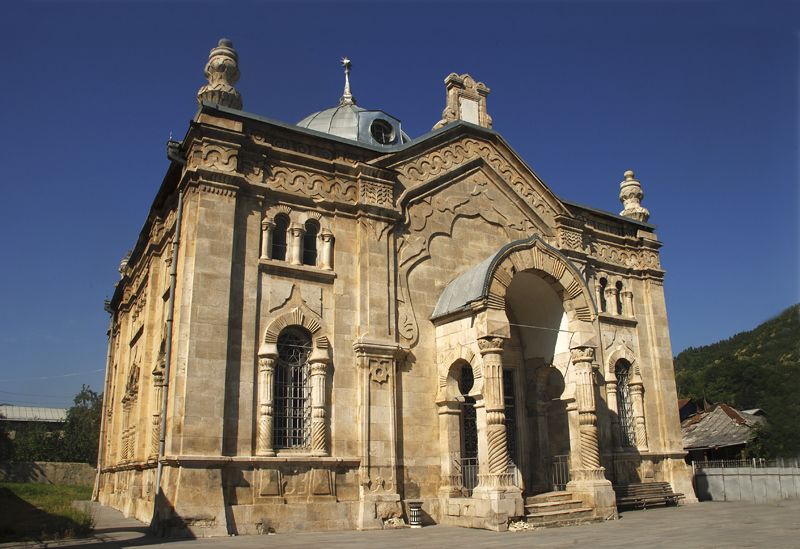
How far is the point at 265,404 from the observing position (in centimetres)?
1493

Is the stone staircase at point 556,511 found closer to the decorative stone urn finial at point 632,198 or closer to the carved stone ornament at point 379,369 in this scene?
the carved stone ornament at point 379,369

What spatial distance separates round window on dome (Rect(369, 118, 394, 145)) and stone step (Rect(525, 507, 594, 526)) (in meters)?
13.9

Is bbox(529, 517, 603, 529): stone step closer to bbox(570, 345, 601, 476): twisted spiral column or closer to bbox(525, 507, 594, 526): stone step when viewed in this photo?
bbox(525, 507, 594, 526): stone step

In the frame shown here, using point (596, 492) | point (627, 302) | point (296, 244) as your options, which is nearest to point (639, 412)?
point (627, 302)

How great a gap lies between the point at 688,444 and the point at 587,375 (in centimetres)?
2313

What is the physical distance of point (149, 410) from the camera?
19094mm

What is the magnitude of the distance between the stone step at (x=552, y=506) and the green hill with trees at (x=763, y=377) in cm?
2014

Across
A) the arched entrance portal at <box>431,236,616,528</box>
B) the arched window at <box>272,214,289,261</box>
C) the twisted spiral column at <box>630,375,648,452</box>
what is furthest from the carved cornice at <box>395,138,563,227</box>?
the twisted spiral column at <box>630,375,648,452</box>

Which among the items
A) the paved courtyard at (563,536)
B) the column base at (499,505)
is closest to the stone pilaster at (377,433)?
the paved courtyard at (563,536)

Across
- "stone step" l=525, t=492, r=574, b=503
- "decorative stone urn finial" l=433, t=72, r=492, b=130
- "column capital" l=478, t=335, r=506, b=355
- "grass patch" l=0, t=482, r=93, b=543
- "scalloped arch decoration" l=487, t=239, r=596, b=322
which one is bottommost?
"grass patch" l=0, t=482, r=93, b=543

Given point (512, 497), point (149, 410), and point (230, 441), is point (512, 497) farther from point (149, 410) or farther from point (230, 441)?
point (149, 410)

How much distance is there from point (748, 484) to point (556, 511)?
1012 cm

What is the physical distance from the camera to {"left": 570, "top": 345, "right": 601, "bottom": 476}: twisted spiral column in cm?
1725

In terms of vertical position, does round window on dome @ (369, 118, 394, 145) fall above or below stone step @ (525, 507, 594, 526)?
above
